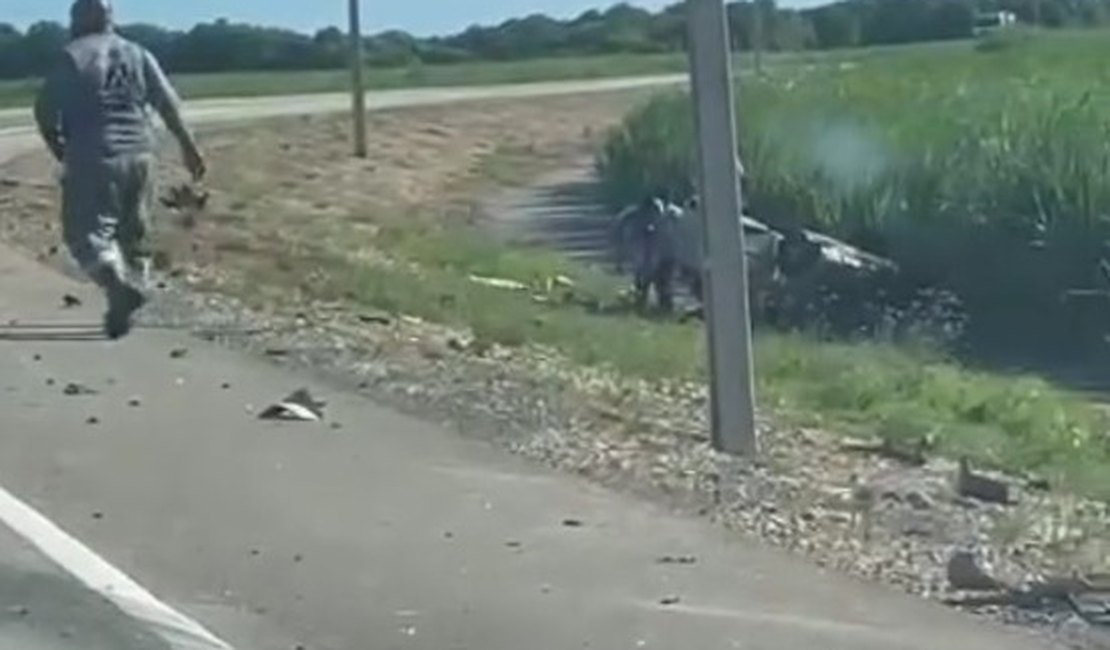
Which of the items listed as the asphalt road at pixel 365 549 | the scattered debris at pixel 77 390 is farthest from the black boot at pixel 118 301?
the asphalt road at pixel 365 549

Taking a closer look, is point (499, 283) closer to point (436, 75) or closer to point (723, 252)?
point (723, 252)

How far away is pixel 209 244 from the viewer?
2844 centimetres

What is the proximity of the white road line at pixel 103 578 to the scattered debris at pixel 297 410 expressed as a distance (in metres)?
2.42

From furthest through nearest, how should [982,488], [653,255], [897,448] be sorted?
[653,255], [897,448], [982,488]

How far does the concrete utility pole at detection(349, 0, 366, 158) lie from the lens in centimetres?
4456

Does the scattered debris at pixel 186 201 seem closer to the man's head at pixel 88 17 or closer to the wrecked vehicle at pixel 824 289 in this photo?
the wrecked vehicle at pixel 824 289

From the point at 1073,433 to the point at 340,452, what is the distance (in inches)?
197

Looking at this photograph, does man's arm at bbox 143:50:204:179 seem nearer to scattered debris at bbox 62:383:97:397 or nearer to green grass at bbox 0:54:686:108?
scattered debris at bbox 62:383:97:397

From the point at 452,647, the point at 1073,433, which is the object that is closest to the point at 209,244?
the point at 1073,433

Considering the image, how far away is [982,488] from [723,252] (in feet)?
5.02

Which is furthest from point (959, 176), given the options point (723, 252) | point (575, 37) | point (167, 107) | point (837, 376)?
point (575, 37)

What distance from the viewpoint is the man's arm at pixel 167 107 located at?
1903cm

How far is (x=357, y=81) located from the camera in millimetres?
46156

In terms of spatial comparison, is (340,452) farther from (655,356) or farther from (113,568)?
(655,356)
